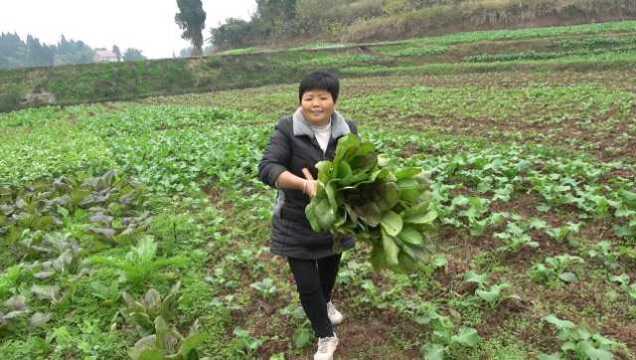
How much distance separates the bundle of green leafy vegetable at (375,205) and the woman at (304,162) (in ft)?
1.19

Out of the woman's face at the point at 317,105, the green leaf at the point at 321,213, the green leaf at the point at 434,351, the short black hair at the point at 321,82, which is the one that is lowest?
the green leaf at the point at 434,351

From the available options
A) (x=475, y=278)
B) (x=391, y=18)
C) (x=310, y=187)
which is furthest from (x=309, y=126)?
(x=391, y=18)

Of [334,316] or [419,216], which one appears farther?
[334,316]

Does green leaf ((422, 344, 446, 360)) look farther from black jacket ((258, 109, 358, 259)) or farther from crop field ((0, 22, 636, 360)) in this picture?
black jacket ((258, 109, 358, 259))

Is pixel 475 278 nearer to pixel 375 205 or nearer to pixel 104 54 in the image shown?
pixel 375 205

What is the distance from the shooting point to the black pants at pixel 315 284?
10.4 feet

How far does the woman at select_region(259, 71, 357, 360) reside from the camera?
9.77ft

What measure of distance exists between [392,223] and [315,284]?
0.82 meters

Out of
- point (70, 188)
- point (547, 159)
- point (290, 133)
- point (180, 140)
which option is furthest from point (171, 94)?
point (290, 133)

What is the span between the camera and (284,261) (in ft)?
17.0

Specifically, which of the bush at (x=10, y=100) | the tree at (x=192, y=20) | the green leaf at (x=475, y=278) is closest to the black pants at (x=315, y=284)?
the green leaf at (x=475, y=278)

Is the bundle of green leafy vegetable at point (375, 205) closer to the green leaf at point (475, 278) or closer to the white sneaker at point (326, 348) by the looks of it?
the white sneaker at point (326, 348)

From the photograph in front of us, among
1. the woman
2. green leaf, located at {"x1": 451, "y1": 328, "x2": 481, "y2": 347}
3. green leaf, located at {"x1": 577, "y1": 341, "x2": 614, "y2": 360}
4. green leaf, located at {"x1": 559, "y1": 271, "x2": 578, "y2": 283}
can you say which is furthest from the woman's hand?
green leaf, located at {"x1": 559, "y1": 271, "x2": 578, "y2": 283}

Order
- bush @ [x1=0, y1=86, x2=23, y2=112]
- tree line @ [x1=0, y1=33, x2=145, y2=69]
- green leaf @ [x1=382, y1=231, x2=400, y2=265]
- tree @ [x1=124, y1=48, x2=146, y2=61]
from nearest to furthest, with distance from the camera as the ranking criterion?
green leaf @ [x1=382, y1=231, x2=400, y2=265] < bush @ [x1=0, y1=86, x2=23, y2=112] < tree line @ [x1=0, y1=33, x2=145, y2=69] < tree @ [x1=124, y1=48, x2=146, y2=61]
